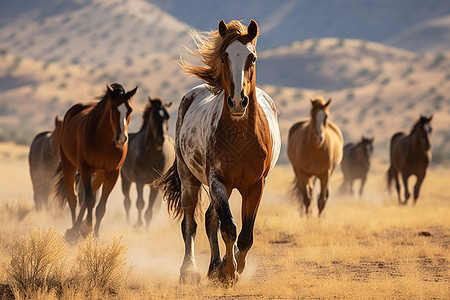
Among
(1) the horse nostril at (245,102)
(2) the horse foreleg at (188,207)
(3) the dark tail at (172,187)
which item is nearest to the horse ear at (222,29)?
(1) the horse nostril at (245,102)

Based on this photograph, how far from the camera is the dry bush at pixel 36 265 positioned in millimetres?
6301

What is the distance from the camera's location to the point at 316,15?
179625mm

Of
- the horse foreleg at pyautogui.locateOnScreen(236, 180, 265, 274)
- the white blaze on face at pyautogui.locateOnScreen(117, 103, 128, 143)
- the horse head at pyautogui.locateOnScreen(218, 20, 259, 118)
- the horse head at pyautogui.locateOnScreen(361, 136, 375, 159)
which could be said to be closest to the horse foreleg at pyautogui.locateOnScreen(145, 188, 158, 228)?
the white blaze on face at pyautogui.locateOnScreen(117, 103, 128, 143)

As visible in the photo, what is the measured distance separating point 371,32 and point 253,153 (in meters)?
169

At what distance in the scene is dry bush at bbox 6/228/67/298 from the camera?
630 centimetres

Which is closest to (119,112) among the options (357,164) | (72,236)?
(72,236)

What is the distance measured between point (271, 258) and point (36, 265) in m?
3.87

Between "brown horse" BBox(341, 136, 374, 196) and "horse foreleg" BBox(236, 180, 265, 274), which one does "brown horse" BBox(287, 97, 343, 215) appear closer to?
"horse foreleg" BBox(236, 180, 265, 274)

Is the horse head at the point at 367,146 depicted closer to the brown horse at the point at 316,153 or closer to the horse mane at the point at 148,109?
the brown horse at the point at 316,153

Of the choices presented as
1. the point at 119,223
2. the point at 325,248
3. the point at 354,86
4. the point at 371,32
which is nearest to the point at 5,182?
the point at 119,223

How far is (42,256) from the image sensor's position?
6570mm

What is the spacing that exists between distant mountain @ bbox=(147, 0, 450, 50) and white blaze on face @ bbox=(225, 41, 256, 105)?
155495 mm

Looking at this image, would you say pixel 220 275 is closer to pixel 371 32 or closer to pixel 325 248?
pixel 325 248

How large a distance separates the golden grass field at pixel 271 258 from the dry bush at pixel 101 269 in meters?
0.01
